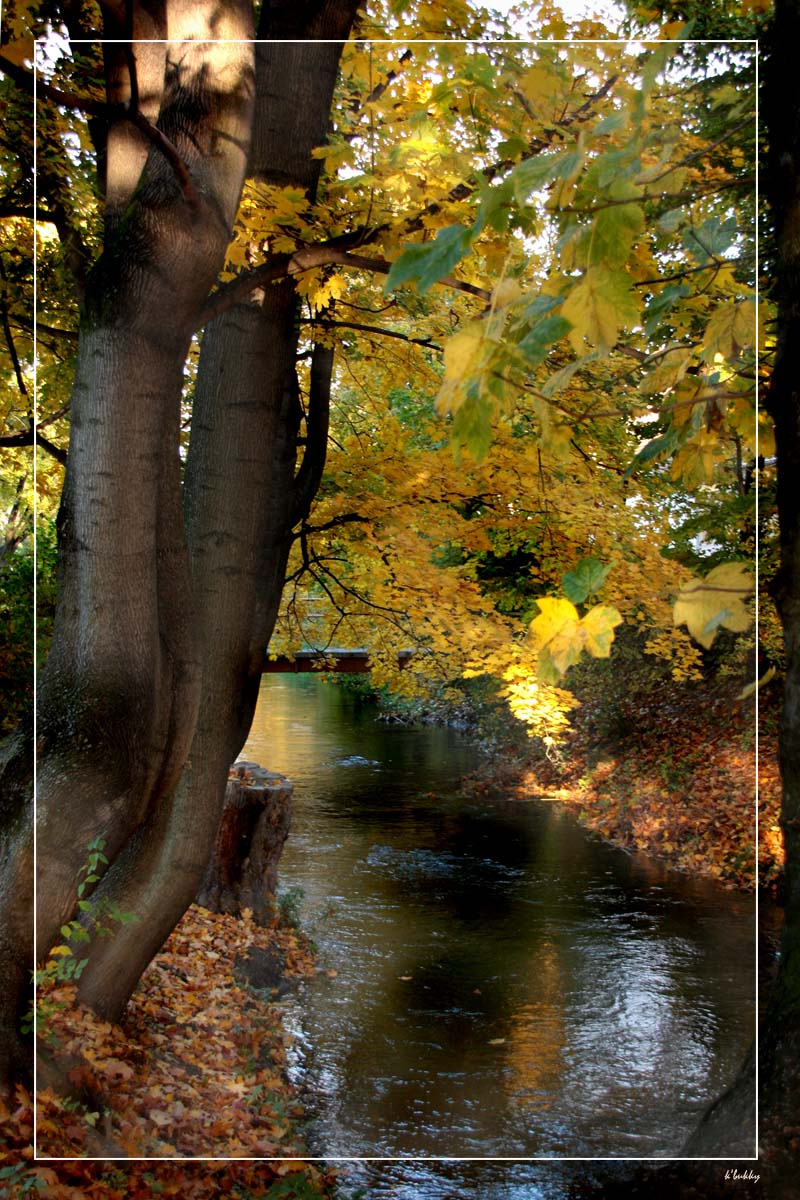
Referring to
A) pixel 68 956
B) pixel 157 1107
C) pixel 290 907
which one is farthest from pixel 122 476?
pixel 290 907

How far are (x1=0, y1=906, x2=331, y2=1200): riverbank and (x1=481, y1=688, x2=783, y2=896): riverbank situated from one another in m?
2.87

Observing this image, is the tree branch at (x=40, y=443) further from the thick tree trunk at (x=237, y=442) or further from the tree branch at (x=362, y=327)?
the tree branch at (x=362, y=327)

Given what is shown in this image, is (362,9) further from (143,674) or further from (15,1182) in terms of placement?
(15,1182)

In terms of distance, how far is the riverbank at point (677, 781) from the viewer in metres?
6.17

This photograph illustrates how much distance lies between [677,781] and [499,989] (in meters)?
2.39

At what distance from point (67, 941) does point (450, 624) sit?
2843 mm

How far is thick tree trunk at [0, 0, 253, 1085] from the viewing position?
2816mm

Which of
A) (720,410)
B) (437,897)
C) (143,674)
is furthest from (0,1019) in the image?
(437,897)

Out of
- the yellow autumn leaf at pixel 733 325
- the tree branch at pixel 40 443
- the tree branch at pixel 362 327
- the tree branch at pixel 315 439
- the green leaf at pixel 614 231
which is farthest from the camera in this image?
the tree branch at pixel 315 439

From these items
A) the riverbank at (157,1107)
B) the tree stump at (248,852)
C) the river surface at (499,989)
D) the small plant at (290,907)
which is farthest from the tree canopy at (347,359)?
the small plant at (290,907)

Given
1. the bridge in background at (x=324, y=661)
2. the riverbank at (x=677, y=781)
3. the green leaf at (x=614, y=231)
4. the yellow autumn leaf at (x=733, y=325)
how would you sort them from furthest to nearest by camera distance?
the bridge in background at (x=324, y=661), the riverbank at (x=677, y=781), the yellow autumn leaf at (x=733, y=325), the green leaf at (x=614, y=231)

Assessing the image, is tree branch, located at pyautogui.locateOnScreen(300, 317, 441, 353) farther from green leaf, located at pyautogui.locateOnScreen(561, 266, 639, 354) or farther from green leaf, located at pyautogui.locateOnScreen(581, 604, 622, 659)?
green leaf, located at pyautogui.locateOnScreen(581, 604, 622, 659)

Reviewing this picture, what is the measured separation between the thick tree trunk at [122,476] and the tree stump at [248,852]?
12.7 ft

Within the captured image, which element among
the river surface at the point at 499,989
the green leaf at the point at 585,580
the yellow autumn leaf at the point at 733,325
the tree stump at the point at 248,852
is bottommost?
the river surface at the point at 499,989
